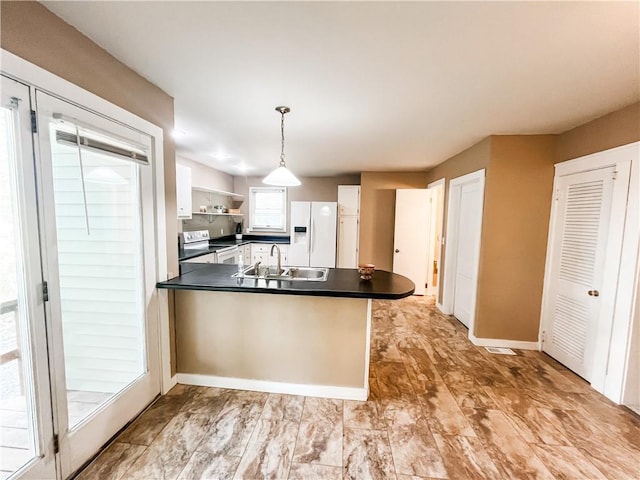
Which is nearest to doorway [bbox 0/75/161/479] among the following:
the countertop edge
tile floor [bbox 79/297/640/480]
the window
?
tile floor [bbox 79/297/640/480]

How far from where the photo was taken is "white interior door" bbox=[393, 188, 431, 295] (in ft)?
16.0

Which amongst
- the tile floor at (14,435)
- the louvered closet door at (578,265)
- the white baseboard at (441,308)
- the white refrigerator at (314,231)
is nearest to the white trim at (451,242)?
the white baseboard at (441,308)

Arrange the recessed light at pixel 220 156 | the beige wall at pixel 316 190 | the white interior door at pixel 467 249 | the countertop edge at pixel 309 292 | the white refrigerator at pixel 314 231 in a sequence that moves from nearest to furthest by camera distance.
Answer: the countertop edge at pixel 309 292, the white interior door at pixel 467 249, the recessed light at pixel 220 156, the white refrigerator at pixel 314 231, the beige wall at pixel 316 190

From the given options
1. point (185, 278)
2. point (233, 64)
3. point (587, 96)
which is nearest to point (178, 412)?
point (185, 278)

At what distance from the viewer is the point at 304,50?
4.99ft

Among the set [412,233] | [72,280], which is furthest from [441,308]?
[72,280]

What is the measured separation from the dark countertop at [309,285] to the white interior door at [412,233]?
2750mm

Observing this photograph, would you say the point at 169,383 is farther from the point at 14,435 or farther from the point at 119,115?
the point at 119,115

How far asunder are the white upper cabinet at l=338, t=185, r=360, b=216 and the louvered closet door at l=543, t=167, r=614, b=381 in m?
3.25

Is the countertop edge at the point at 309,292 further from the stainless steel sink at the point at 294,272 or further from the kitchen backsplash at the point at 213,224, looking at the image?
the kitchen backsplash at the point at 213,224

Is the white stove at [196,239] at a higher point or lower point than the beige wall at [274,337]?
higher

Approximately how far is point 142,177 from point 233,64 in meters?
1.00

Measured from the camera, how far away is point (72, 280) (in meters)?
1.50

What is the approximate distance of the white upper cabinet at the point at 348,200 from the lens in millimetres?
5531
